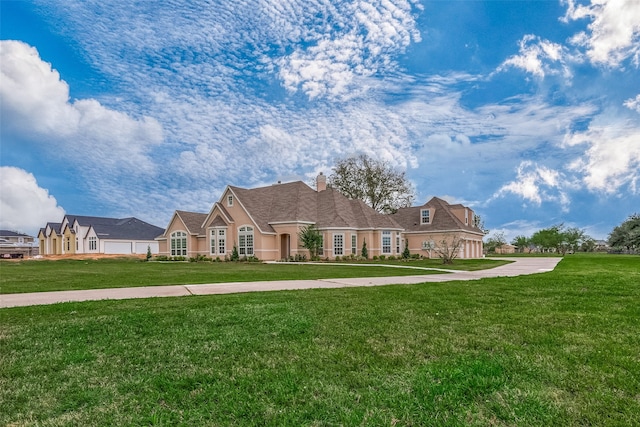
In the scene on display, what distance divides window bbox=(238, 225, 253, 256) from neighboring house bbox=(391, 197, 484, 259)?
52.0 feet

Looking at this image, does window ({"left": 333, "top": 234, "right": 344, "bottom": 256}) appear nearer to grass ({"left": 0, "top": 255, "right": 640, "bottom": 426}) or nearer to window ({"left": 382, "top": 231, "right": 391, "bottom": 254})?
window ({"left": 382, "top": 231, "right": 391, "bottom": 254})

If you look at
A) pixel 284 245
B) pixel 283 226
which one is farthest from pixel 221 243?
pixel 283 226

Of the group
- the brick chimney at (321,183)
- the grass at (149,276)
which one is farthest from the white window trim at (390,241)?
the grass at (149,276)

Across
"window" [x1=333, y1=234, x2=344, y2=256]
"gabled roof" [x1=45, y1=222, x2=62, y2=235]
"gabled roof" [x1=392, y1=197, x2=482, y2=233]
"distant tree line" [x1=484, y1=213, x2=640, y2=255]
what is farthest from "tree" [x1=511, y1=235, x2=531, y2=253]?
"gabled roof" [x1=45, y1=222, x2=62, y2=235]

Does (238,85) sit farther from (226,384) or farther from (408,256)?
(408,256)

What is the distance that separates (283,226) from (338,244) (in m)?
5.29

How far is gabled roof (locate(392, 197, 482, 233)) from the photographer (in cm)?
4062

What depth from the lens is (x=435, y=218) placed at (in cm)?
4191

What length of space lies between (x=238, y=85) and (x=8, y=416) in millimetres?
17918

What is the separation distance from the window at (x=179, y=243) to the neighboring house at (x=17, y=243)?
32.0m

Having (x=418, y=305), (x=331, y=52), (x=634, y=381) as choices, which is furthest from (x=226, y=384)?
(x=331, y=52)

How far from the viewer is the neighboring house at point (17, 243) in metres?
58.1

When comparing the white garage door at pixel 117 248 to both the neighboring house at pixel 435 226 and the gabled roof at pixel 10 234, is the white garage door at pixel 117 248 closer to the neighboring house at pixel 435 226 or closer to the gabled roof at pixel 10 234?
the gabled roof at pixel 10 234

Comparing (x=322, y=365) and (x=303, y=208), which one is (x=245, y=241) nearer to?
(x=303, y=208)
